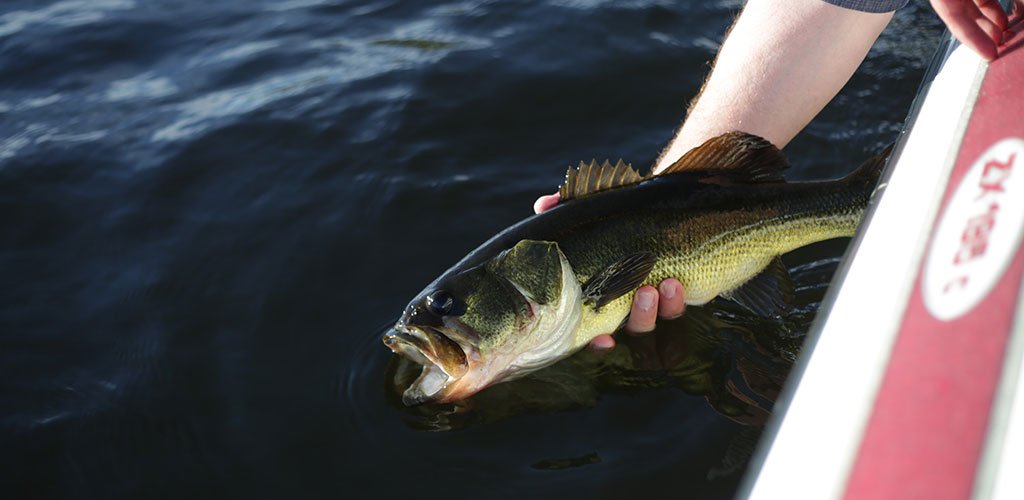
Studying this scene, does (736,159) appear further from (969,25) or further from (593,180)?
(969,25)

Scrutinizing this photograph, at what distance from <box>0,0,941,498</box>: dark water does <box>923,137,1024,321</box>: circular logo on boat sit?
158 cm

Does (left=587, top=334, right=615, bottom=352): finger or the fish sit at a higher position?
the fish

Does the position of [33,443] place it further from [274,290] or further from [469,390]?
[469,390]

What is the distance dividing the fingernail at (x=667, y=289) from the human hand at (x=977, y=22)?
134 cm

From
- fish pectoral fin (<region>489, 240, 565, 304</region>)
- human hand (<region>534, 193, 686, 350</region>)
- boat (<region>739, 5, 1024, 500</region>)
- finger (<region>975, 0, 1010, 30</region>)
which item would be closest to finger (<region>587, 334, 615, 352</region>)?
human hand (<region>534, 193, 686, 350</region>)

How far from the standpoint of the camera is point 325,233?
15.2ft

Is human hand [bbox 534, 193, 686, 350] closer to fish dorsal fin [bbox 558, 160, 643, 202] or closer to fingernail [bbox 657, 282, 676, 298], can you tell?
fingernail [bbox 657, 282, 676, 298]

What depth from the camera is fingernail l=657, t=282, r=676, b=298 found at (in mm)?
3480

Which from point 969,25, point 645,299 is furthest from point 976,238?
point 645,299

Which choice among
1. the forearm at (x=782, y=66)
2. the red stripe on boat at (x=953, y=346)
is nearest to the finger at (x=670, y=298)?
the forearm at (x=782, y=66)

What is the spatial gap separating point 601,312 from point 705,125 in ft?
3.38

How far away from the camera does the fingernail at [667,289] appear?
3.48 meters

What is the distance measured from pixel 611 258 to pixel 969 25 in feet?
4.56

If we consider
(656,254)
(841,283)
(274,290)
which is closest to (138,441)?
(274,290)
